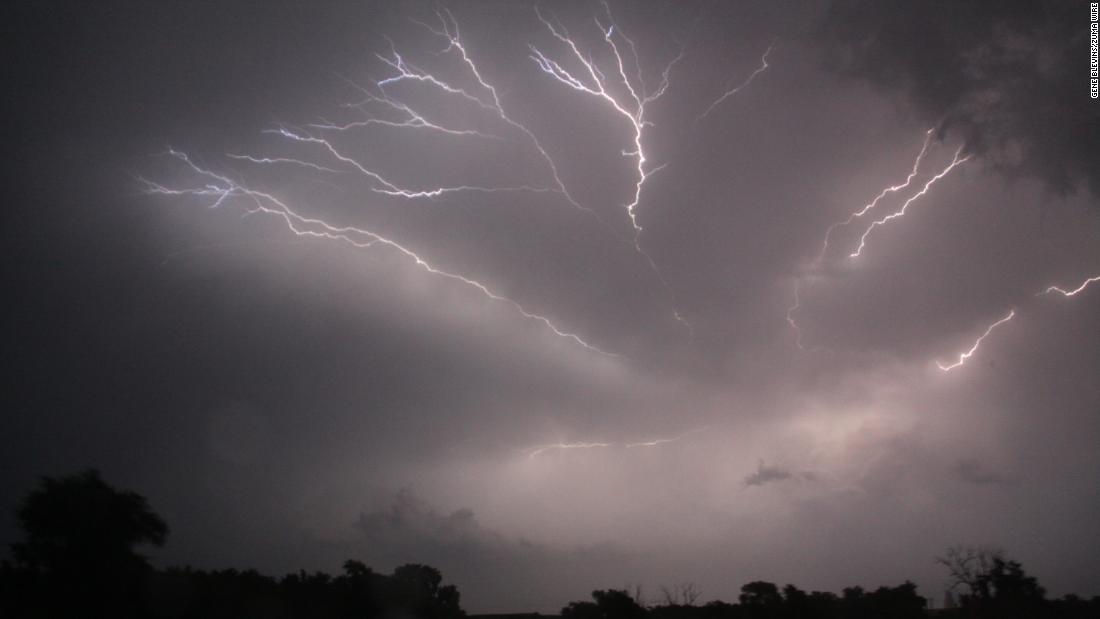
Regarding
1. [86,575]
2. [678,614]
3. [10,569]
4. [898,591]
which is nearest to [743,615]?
[678,614]

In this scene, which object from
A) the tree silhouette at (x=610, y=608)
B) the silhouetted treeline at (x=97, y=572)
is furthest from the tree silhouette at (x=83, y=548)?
the tree silhouette at (x=610, y=608)

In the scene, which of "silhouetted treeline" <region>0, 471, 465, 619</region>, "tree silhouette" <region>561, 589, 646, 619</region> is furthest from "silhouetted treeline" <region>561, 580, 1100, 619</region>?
"silhouetted treeline" <region>0, 471, 465, 619</region>

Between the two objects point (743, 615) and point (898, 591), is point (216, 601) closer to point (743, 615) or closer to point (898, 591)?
point (743, 615)

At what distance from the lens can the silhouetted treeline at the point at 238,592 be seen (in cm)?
1783

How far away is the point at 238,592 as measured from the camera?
23.6 metres

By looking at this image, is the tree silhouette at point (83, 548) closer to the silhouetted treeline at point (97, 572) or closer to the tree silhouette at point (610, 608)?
the silhouetted treeline at point (97, 572)

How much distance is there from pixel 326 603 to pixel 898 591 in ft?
80.6

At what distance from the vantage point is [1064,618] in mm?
27656

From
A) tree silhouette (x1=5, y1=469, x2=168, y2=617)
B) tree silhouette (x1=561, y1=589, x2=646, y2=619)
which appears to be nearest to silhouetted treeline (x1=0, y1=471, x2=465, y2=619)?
tree silhouette (x1=5, y1=469, x2=168, y2=617)

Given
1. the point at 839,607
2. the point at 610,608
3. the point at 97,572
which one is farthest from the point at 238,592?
the point at 839,607

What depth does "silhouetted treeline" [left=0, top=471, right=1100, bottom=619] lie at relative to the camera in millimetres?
17828

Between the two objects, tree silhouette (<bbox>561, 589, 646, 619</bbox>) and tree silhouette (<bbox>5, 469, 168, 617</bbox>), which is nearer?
tree silhouette (<bbox>5, 469, 168, 617</bbox>)

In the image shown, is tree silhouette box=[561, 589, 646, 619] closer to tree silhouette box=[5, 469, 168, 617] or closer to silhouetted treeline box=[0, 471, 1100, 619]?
silhouetted treeline box=[0, 471, 1100, 619]

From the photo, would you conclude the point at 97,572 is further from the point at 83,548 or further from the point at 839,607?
the point at 839,607
